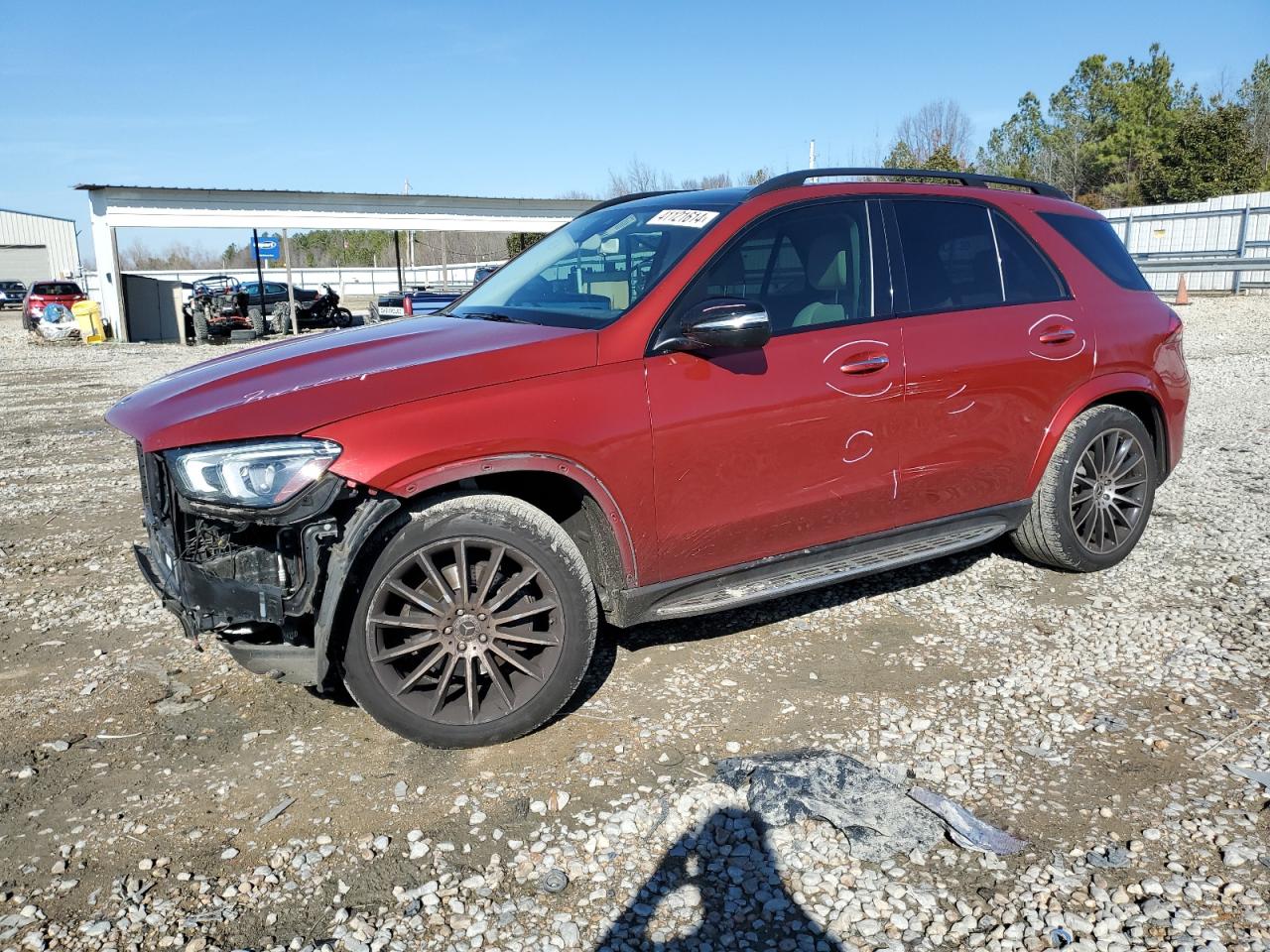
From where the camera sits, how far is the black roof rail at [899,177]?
4082 mm

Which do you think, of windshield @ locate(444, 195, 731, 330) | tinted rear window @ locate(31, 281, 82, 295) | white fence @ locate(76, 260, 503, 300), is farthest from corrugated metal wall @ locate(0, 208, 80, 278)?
windshield @ locate(444, 195, 731, 330)

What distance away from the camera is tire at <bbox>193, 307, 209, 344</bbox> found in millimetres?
25092

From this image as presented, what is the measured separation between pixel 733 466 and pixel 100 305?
26.9 m

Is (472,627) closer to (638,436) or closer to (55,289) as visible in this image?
(638,436)

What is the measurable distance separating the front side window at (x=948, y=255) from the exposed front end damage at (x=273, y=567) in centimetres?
252

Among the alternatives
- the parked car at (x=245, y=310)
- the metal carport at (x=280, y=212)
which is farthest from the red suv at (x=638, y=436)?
the parked car at (x=245, y=310)

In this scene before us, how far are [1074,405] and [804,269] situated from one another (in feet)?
5.33

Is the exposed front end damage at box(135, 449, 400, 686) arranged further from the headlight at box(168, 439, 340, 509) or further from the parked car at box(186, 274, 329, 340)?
the parked car at box(186, 274, 329, 340)

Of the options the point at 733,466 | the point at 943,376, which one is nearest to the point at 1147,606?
the point at 943,376

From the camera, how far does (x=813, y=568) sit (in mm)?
4020

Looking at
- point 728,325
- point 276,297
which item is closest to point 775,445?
point 728,325

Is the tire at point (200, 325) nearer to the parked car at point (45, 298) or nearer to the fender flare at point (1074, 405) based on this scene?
the parked car at point (45, 298)

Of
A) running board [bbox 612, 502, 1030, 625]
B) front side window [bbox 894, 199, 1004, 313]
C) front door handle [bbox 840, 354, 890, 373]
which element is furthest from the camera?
front side window [bbox 894, 199, 1004, 313]

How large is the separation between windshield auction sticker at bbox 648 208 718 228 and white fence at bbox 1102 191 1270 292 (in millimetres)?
24584
